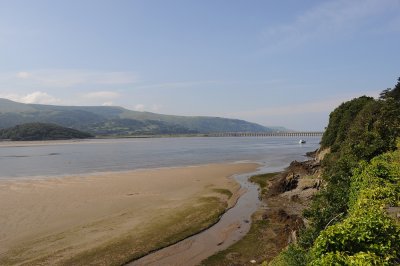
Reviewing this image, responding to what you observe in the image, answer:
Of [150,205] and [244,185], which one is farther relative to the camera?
[244,185]

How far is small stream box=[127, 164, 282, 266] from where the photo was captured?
2158cm

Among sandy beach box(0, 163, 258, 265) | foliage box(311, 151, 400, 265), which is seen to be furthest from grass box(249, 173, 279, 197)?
foliage box(311, 151, 400, 265)

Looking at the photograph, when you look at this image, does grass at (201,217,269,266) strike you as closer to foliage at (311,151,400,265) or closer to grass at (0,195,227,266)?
grass at (0,195,227,266)

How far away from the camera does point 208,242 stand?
80.6 ft

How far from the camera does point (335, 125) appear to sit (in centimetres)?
5434

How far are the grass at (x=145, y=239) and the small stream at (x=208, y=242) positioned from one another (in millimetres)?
599

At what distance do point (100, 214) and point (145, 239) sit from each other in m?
8.99

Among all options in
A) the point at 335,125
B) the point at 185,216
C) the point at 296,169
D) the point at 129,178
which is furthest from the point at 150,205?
the point at 335,125

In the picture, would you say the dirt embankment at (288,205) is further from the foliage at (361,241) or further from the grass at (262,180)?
the foliage at (361,241)

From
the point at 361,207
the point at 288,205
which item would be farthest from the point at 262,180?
the point at 361,207

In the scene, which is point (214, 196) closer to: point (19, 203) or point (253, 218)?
point (253, 218)

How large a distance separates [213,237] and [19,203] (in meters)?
22.7

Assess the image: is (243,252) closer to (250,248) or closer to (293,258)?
(250,248)

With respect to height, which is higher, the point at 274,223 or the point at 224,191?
the point at 224,191
